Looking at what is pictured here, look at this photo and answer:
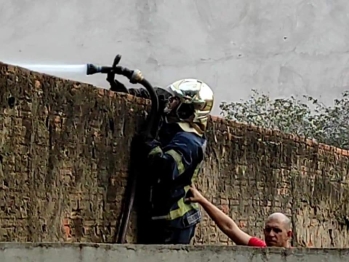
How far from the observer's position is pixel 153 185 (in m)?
6.55

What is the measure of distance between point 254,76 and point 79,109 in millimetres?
9760

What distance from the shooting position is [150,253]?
13.9ft

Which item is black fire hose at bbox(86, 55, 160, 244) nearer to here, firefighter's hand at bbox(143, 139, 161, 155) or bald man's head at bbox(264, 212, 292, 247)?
firefighter's hand at bbox(143, 139, 161, 155)

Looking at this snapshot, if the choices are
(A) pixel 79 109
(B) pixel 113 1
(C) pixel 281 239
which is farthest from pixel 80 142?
(B) pixel 113 1

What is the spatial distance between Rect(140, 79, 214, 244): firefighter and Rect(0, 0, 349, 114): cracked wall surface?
7657mm

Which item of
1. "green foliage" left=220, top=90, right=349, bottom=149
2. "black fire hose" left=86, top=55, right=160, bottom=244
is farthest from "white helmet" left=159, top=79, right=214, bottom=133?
"green foliage" left=220, top=90, right=349, bottom=149

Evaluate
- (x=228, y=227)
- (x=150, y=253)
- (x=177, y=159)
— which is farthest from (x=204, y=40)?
(x=150, y=253)

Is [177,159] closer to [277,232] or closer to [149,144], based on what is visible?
[149,144]

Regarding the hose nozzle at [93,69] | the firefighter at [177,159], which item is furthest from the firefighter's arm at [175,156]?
the hose nozzle at [93,69]

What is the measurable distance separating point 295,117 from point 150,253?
10.2m

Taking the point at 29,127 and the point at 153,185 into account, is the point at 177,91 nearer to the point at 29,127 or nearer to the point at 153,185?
the point at 153,185

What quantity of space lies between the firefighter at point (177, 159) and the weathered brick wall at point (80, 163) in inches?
10.5

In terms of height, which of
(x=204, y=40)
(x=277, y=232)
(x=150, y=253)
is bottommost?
(x=150, y=253)

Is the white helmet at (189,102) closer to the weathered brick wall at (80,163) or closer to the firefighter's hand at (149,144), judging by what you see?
the firefighter's hand at (149,144)
